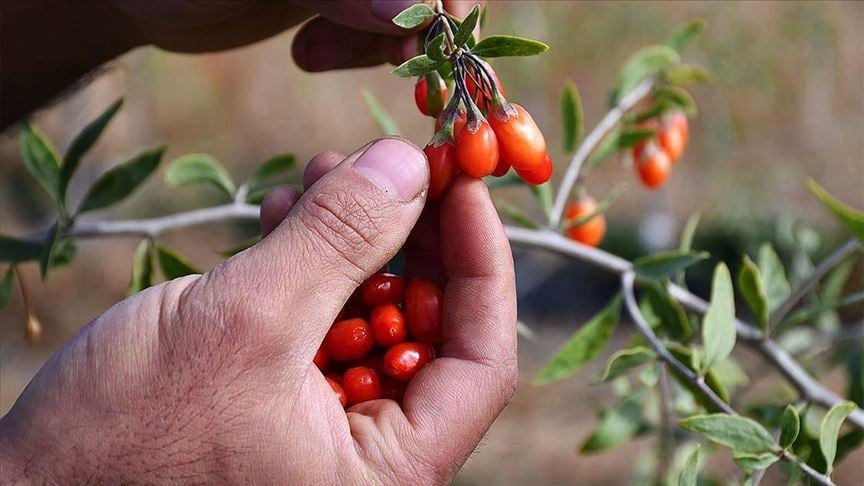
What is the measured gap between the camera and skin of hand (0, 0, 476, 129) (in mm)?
1331

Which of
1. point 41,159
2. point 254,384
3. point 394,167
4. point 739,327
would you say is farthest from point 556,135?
point 254,384

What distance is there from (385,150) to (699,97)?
16.5 feet

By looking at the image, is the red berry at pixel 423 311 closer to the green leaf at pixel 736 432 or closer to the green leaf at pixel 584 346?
the green leaf at pixel 736 432

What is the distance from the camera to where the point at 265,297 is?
2.62ft

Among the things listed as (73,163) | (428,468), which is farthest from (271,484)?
(73,163)

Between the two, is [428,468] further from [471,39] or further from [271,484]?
[471,39]

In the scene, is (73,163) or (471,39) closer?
(471,39)

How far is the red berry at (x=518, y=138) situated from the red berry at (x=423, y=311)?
6.8 inches

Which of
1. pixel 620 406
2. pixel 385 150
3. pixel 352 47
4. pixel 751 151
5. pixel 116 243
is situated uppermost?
pixel 385 150

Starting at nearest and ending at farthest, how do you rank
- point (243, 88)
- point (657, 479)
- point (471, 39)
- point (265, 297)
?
point (265, 297) < point (471, 39) < point (657, 479) < point (243, 88)

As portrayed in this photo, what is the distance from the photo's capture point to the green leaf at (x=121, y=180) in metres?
1.44

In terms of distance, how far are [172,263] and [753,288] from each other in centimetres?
92

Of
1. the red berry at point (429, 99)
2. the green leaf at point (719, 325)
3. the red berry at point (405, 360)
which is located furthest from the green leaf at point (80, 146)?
the green leaf at point (719, 325)

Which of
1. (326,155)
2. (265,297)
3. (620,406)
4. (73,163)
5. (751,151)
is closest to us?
(265,297)
